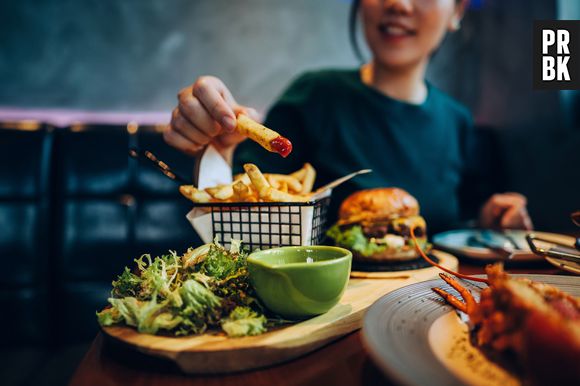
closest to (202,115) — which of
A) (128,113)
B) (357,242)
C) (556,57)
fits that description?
(357,242)

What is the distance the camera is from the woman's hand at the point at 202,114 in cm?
123

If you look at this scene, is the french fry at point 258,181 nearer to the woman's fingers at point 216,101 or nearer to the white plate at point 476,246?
the woman's fingers at point 216,101

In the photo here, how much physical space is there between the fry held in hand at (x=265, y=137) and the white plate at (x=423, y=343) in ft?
1.49

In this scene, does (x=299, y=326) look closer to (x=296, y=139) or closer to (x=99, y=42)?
(x=296, y=139)

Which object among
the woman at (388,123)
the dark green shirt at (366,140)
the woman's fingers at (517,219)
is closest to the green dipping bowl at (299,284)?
the woman at (388,123)

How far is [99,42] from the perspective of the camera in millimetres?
3070

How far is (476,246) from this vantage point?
1676mm

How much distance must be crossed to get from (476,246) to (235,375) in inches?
49.8

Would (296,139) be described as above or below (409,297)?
above

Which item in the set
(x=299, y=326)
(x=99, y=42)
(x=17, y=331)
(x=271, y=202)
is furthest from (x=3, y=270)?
(x=299, y=326)

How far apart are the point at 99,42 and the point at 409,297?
303 cm

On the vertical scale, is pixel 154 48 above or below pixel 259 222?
above

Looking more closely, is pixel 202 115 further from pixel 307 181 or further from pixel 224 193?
pixel 307 181

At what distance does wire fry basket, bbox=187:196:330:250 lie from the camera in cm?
114
